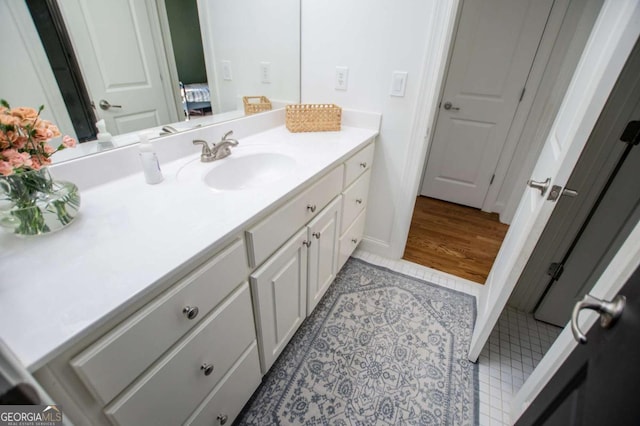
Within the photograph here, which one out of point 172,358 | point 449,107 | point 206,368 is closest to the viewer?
point 172,358

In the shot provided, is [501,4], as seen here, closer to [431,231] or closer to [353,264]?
[431,231]

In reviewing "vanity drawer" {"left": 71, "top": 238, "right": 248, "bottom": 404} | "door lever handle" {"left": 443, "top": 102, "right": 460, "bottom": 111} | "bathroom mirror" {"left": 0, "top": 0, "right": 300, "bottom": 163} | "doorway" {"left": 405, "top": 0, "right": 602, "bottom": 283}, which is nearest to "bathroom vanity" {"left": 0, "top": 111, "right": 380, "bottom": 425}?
"vanity drawer" {"left": 71, "top": 238, "right": 248, "bottom": 404}

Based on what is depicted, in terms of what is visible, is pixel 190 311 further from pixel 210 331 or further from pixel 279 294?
pixel 279 294

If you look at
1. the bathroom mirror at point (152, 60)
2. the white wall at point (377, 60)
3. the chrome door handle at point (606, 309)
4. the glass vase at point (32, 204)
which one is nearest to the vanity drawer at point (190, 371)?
the glass vase at point (32, 204)

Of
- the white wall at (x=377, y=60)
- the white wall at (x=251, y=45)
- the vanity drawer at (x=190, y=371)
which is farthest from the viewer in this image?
the white wall at (x=377, y=60)

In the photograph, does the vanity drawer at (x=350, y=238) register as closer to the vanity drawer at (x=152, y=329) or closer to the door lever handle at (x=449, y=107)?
the vanity drawer at (x=152, y=329)

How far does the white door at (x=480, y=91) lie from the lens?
200cm

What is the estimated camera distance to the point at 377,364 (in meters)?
1.32

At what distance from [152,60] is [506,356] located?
1.97 m

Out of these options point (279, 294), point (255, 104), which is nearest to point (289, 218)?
point (279, 294)

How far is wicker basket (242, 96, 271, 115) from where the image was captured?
1.54 metres

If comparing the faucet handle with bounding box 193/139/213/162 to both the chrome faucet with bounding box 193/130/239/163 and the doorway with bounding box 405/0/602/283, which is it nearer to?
the chrome faucet with bounding box 193/130/239/163

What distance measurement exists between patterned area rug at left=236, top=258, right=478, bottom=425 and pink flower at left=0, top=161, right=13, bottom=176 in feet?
3.53

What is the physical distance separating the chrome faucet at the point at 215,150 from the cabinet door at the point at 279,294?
18.5 inches
